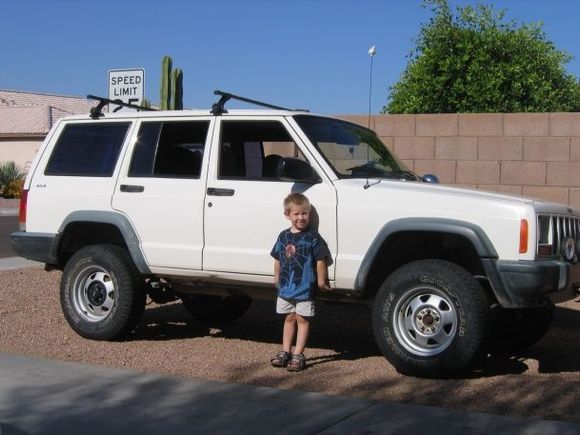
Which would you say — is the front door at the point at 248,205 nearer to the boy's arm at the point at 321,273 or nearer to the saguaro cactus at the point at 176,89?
the boy's arm at the point at 321,273

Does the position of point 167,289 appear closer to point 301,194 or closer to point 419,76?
point 301,194

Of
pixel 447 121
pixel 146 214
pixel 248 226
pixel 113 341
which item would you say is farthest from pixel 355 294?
pixel 447 121

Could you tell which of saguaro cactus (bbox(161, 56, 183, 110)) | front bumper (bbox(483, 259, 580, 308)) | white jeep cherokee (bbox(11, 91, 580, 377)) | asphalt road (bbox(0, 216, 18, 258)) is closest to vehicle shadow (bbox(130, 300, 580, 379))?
white jeep cherokee (bbox(11, 91, 580, 377))

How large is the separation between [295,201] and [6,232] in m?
14.5

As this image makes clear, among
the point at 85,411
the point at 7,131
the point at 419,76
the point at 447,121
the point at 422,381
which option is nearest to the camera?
the point at 85,411

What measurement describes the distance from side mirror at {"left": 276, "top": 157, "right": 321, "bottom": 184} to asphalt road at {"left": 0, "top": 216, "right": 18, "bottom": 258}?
10.6m

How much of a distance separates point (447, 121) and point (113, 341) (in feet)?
14.7

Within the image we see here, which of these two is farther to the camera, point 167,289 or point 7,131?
point 7,131

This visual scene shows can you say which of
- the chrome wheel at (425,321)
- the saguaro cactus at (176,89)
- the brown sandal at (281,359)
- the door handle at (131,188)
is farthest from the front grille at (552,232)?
the saguaro cactus at (176,89)

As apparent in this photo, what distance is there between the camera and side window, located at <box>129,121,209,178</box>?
7.75 metres

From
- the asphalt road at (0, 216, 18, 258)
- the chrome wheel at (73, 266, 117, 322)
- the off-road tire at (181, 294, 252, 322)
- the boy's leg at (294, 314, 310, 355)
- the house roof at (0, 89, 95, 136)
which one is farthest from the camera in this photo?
the house roof at (0, 89, 95, 136)

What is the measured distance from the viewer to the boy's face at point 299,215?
6.66 m

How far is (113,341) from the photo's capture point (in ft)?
26.7

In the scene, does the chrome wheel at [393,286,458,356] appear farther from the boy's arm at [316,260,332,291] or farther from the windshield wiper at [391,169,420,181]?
the windshield wiper at [391,169,420,181]
